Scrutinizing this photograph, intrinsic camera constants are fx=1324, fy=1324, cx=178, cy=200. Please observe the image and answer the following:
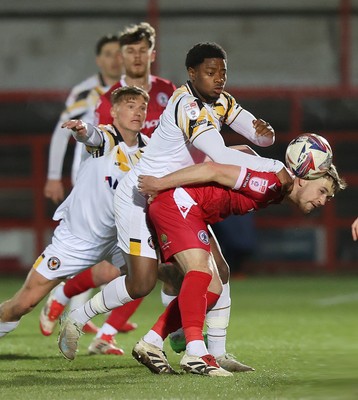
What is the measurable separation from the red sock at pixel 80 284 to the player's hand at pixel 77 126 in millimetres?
1396

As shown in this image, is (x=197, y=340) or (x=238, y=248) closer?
(x=197, y=340)

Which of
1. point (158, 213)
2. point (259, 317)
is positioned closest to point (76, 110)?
point (259, 317)

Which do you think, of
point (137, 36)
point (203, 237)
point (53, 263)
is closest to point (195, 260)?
point (203, 237)

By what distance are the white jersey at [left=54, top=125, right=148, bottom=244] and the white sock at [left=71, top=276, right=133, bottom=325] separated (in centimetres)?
50

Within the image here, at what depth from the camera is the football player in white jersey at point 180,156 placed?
697 cm

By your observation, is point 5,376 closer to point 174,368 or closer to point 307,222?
point 174,368

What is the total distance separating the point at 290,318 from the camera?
1031 centimetres

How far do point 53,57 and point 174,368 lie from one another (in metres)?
10.9

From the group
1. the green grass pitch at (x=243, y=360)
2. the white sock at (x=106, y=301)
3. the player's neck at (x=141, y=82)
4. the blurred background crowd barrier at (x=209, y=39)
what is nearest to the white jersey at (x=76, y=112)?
the green grass pitch at (x=243, y=360)

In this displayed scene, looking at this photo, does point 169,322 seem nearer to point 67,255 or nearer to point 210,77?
point 67,255

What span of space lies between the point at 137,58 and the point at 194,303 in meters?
2.37

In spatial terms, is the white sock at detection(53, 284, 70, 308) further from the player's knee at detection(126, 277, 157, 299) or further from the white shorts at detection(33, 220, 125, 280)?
the player's knee at detection(126, 277, 157, 299)

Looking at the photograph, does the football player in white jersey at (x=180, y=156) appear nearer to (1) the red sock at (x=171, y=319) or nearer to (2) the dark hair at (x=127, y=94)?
(1) the red sock at (x=171, y=319)

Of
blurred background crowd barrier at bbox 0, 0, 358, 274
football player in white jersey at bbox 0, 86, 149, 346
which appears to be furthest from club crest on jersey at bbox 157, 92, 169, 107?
blurred background crowd barrier at bbox 0, 0, 358, 274
